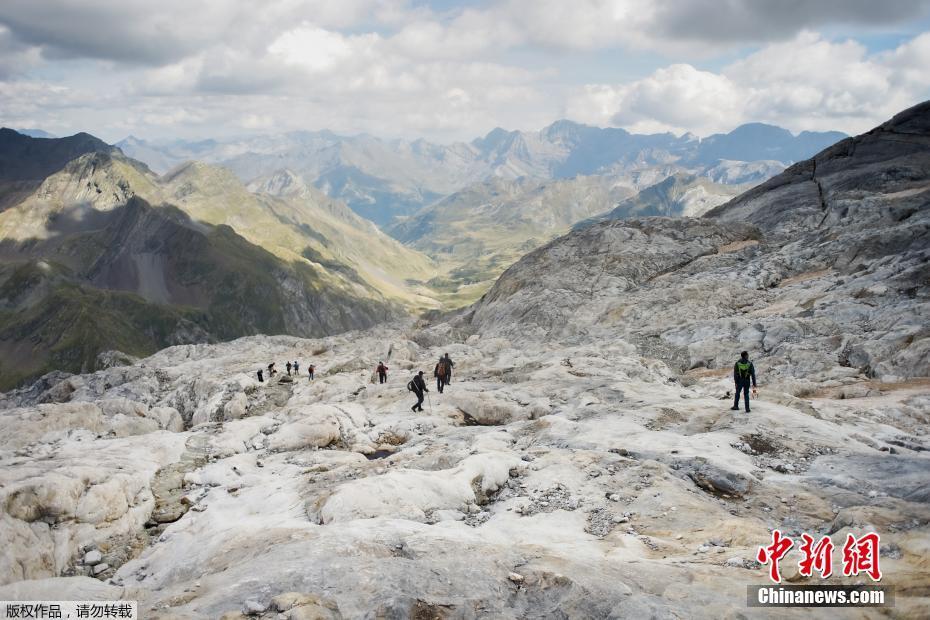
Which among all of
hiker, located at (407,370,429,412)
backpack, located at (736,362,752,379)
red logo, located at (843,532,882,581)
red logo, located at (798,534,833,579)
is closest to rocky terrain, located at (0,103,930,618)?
red logo, located at (843,532,882,581)

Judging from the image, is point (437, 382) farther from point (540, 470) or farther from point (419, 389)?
point (540, 470)

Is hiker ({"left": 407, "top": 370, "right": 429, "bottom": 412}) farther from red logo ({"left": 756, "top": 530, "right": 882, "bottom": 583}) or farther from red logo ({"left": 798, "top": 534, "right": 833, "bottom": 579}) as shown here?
red logo ({"left": 798, "top": 534, "right": 833, "bottom": 579})

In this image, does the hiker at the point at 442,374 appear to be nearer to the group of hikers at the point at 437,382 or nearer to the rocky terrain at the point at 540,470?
the group of hikers at the point at 437,382

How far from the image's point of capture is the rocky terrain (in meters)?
13.8

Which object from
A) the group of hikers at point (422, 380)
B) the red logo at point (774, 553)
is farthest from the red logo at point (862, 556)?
the group of hikers at point (422, 380)

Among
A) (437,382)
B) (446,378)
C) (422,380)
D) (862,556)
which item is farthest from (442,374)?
(862,556)

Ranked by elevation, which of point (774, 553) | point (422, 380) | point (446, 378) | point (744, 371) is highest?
point (744, 371)

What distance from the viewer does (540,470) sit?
22.5 metres

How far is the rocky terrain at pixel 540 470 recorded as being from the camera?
45.4 feet

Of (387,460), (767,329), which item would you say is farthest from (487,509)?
(767,329)

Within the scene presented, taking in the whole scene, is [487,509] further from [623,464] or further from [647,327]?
[647,327]

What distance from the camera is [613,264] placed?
7231 centimetres

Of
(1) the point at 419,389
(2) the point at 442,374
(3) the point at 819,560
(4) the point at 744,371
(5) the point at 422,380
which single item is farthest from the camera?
(2) the point at 442,374

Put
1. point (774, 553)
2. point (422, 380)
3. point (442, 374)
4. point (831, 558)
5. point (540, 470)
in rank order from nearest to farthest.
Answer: point (831, 558), point (774, 553), point (540, 470), point (422, 380), point (442, 374)
